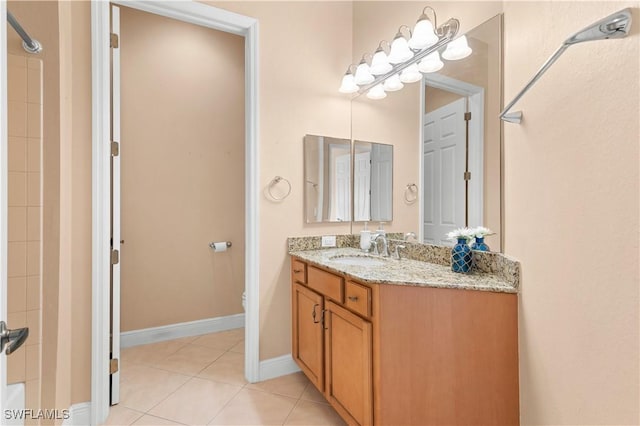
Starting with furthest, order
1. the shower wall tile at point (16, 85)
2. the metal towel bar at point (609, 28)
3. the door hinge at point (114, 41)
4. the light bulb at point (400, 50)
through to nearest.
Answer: the light bulb at point (400, 50) < the door hinge at point (114, 41) < the shower wall tile at point (16, 85) < the metal towel bar at point (609, 28)

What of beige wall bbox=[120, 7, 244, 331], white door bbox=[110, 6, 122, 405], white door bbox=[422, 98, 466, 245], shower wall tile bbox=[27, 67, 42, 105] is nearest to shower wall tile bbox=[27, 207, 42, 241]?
shower wall tile bbox=[27, 67, 42, 105]

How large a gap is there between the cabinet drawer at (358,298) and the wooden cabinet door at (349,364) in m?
0.04

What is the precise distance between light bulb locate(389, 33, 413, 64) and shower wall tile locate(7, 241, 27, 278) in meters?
1.99

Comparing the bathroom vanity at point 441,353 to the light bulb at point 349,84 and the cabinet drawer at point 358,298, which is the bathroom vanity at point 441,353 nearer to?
the cabinet drawer at point 358,298

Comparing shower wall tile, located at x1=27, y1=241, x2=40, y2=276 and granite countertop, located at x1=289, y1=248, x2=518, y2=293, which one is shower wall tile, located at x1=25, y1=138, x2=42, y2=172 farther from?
granite countertop, located at x1=289, y1=248, x2=518, y2=293

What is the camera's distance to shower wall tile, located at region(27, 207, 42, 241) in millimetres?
1027

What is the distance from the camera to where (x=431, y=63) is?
1.83m

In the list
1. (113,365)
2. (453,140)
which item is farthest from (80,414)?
(453,140)

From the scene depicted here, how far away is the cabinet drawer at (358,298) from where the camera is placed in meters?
1.36

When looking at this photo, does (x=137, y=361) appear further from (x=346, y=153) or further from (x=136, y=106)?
(x=346, y=153)

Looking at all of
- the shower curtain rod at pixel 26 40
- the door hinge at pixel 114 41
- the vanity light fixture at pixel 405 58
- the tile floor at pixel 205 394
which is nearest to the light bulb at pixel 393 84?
the vanity light fixture at pixel 405 58

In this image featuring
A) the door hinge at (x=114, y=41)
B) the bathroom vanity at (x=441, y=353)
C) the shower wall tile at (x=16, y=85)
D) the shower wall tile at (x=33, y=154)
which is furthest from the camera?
the door hinge at (x=114, y=41)

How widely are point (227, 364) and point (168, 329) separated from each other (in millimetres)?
775

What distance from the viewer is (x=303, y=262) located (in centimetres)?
201
